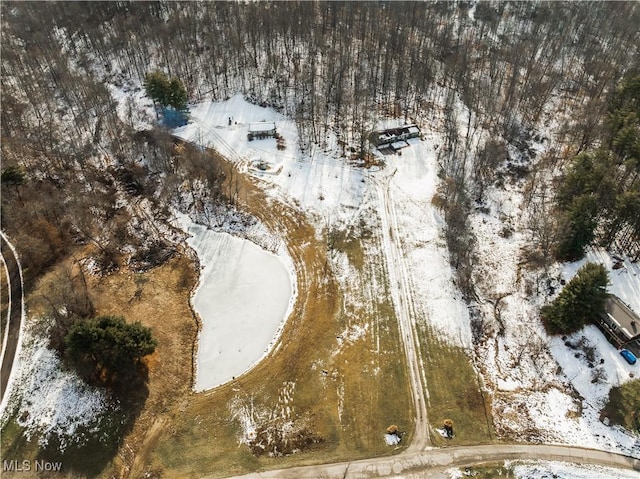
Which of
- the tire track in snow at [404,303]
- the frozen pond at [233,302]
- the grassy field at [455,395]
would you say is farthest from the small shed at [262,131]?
the grassy field at [455,395]

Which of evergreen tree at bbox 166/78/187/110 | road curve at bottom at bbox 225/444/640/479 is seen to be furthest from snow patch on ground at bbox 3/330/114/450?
evergreen tree at bbox 166/78/187/110

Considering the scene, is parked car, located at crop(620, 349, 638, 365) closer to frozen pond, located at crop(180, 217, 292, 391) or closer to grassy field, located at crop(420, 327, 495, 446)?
grassy field, located at crop(420, 327, 495, 446)

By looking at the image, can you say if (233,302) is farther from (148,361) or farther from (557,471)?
(557,471)

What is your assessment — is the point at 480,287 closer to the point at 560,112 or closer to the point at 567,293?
the point at 567,293

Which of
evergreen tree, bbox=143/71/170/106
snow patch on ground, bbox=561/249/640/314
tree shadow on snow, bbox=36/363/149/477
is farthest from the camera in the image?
evergreen tree, bbox=143/71/170/106

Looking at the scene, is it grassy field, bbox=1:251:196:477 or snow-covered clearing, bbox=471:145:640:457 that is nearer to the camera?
grassy field, bbox=1:251:196:477

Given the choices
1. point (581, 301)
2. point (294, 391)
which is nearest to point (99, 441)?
point (294, 391)
